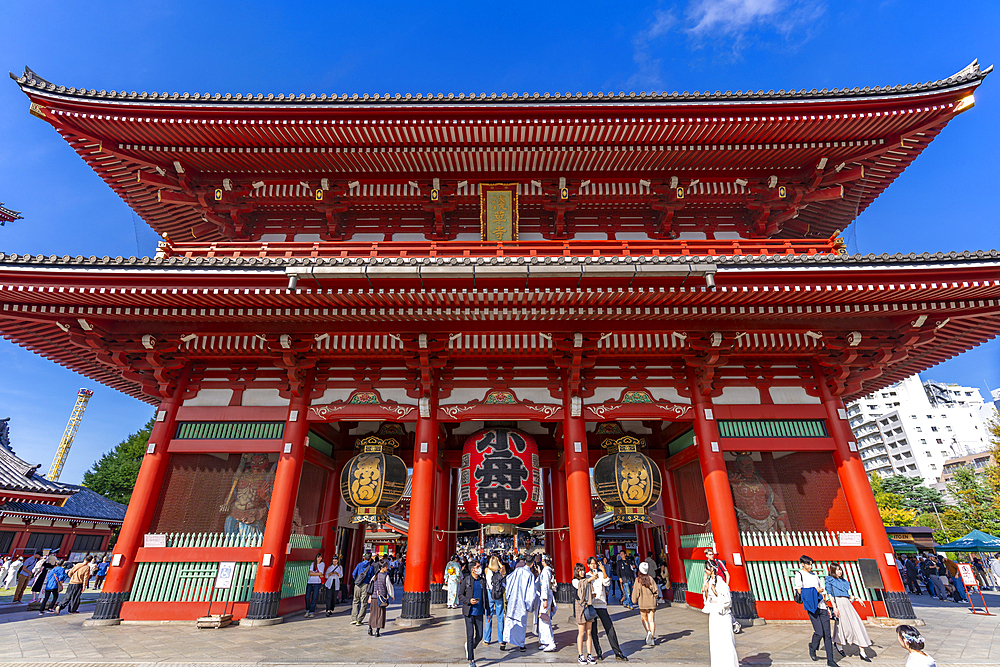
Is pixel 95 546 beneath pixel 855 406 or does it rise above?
beneath

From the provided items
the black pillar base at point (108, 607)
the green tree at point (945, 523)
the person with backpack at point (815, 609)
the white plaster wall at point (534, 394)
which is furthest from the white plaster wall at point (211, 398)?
the green tree at point (945, 523)

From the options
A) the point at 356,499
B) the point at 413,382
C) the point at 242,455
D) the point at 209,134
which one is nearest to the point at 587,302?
the point at 413,382

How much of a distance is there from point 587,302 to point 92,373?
14238mm

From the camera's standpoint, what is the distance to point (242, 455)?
12461 mm

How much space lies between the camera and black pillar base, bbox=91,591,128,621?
10.3m

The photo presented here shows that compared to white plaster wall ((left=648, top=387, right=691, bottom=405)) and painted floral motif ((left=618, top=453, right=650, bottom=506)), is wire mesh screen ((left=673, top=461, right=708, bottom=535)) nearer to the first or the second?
painted floral motif ((left=618, top=453, right=650, bottom=506))

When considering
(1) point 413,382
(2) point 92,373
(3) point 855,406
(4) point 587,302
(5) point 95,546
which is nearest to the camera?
(4) point 587,302

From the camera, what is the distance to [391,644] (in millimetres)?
8523

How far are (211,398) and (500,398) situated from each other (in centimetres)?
744

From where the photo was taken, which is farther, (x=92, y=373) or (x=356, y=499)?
(x=92, y=373)

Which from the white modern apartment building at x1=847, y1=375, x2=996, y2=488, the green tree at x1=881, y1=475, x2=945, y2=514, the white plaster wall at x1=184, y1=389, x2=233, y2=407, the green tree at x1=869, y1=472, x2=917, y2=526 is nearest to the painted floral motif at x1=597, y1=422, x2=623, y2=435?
the white plaster wall at x1=184, y1=389, x2=233, y2=407

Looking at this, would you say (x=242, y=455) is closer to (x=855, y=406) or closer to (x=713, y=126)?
(x=713, y=126)

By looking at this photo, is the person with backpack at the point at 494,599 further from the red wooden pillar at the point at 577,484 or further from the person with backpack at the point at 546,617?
the red wooden pillar at the point at 577,484

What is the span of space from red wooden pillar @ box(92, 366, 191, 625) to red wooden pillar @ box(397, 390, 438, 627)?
612cm
